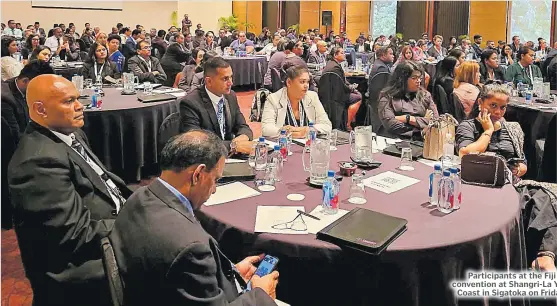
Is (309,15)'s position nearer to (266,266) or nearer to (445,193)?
(445,193)

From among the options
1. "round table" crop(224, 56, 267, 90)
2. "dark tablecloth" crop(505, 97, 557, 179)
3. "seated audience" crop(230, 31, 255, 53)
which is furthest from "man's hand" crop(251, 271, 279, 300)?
"seated audience" crop(230, 31, 255, 53)

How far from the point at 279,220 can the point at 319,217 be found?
0.18 m

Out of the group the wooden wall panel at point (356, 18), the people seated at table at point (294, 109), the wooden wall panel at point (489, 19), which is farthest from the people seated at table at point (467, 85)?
the wooden wall panel at point (356, 18)

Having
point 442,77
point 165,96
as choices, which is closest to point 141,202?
point 165,96

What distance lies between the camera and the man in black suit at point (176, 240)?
1397 mm

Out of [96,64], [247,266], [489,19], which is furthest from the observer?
[489,19]

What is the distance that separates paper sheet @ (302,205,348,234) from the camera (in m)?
2.07

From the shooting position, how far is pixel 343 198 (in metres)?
2.42

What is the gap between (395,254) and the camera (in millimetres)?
1893

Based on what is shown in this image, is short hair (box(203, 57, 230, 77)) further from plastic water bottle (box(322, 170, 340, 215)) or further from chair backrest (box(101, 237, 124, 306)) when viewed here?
chair backrest (box(101, 237, 124, 306))

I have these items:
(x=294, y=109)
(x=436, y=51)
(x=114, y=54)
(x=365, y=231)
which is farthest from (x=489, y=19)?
(x=365, y=231)

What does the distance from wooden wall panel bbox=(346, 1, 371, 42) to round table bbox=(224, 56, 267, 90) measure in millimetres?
7748

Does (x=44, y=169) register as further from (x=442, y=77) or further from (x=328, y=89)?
(x=442, y=77)

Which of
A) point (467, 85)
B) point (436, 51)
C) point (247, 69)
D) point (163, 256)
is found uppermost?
point (436, 51)
